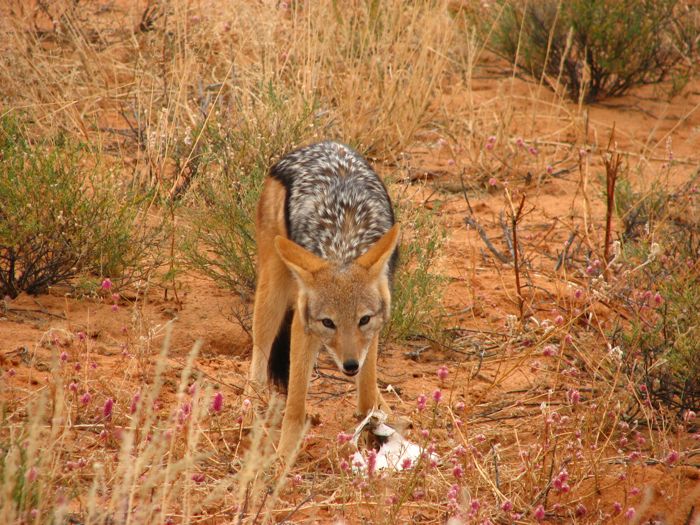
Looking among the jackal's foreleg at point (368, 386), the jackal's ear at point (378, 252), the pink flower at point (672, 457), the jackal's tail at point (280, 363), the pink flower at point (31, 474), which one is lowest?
the jackal's tail at point (280, 363)

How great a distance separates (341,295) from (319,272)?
16cm

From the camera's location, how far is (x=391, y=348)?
232 inches

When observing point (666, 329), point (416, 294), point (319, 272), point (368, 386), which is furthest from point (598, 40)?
point (319, 272)

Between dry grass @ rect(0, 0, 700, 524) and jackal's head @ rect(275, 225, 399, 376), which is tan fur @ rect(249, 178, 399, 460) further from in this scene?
dry grass @ rect(0, 0, 700, 524)

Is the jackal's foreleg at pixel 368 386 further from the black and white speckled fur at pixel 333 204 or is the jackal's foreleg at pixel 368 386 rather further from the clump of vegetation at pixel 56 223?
the clump of vegetation at pixel 56 223

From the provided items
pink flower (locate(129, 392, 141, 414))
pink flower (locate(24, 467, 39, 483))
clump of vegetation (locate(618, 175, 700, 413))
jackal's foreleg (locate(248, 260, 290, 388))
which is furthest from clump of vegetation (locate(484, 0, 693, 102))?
pink flower (locate(24, 467, 39, 483))

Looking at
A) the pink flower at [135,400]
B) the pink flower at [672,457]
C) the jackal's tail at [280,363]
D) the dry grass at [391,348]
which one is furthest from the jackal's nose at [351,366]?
the pink flower at [672,457]

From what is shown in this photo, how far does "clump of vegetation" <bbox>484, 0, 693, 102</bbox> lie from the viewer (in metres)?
9.61

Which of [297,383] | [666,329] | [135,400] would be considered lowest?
[297,383]

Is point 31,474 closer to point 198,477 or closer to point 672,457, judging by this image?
point 198,477

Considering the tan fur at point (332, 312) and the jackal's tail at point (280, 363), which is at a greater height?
the tan fur at point (332, 312)

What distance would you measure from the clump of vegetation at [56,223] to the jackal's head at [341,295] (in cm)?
179

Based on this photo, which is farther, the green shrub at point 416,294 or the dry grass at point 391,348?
the green shrub at point 416,294

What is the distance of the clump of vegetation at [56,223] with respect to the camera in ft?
18.1
